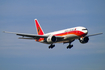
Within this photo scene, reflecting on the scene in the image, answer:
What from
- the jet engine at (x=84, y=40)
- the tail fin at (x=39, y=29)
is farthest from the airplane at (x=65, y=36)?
the tail fin at (x=39, y=29)

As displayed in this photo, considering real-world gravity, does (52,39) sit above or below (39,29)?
below

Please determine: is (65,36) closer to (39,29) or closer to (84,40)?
(84,40)

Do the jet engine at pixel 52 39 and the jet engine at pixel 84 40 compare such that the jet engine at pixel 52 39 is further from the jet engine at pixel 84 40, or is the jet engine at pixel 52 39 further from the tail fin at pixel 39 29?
the tail fin at pixel 39 29

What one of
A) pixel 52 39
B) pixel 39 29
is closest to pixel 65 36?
pixel 52 39

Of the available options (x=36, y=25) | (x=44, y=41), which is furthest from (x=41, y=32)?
(x=44, y=41)

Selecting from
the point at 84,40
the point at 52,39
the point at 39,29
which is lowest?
the point at 84,40

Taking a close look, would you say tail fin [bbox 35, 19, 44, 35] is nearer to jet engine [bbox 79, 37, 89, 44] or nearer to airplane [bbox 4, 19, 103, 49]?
airplane [bbox 4, 19, 103, 49]

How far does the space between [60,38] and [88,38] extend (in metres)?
10.7

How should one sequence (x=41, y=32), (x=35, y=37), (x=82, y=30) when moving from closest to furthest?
(x=82, y=30) → (x=35, y=37) → (x=41, y=32)

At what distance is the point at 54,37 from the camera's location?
307 ft

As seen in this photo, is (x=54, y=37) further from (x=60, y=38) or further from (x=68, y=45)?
(x=68, y=45)

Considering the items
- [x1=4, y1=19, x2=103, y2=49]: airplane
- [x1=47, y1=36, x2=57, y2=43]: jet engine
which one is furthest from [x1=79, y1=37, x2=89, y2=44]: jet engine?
[x1=47, y1=36, x2=57, y2=43]: jet engine

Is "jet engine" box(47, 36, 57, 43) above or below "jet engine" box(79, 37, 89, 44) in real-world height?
above

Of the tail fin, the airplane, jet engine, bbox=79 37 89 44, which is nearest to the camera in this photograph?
the airplane
